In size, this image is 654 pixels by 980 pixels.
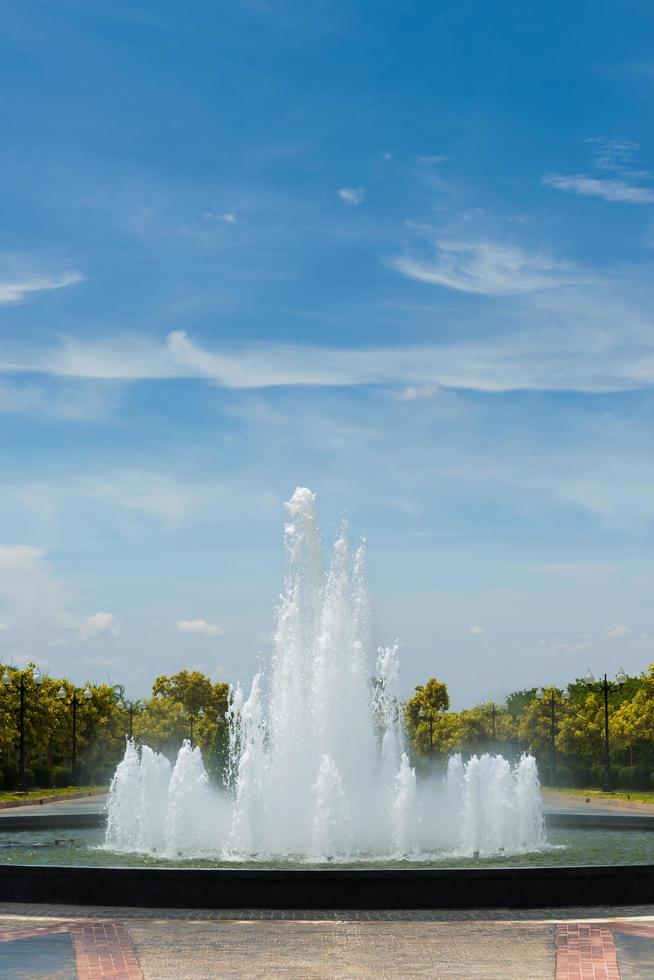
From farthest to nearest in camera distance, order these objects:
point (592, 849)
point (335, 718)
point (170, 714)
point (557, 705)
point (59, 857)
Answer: point (170, 714), point (557, 705), point (335, 718), point (592, 849), point (59, 857)

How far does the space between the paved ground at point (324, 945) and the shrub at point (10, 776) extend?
1360 inches

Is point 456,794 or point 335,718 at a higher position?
point 335,718

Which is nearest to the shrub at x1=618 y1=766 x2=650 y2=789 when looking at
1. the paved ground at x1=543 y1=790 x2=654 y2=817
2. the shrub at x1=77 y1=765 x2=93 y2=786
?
the paved ground at x1=543 y1=790 x2=654 y2=817

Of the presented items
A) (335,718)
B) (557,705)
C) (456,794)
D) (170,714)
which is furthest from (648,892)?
(170,714)

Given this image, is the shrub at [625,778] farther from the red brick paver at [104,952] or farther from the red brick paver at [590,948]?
the red brick paver at [104,952]

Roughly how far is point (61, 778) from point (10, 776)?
6303 mm

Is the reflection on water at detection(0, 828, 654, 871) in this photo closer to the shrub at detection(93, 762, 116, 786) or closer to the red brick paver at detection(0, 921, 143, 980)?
the red brick paver at detection(0, 921, 143, 980)

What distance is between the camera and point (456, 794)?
2967cm

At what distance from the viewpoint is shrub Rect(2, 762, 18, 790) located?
4650cm

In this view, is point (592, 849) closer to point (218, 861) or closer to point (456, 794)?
point (218, 861)

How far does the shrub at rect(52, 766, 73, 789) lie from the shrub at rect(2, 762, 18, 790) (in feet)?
14.7

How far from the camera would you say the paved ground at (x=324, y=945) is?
10531 millimetres

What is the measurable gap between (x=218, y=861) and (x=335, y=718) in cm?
456

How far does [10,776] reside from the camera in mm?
47250
